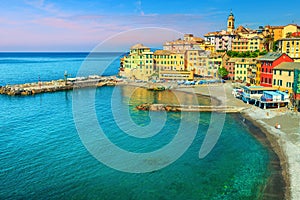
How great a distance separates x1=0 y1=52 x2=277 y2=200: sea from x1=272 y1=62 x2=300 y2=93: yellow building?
13.9 m

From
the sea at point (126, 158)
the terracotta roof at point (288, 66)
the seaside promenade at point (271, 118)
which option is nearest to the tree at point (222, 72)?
the seaside promenade at point (271, 118)

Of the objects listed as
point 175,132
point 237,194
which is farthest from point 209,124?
Answer: point 237,194

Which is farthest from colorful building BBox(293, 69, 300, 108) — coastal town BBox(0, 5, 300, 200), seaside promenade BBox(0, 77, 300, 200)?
seaside promenade BBox(0, 77, 300, 200)

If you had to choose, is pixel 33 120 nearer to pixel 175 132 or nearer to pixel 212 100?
pixel 175 132

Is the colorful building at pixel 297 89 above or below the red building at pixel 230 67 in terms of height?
below

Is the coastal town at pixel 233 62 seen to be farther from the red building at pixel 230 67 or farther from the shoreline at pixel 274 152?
the shoreline at pixel 274 152

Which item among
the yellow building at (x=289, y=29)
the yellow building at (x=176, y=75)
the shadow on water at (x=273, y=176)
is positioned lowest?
the shadow on water at (x=273, y=176)

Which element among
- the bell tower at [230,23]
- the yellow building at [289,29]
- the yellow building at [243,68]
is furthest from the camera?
the bell tower at [230,23]

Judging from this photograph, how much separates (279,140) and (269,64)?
2710 centimetres

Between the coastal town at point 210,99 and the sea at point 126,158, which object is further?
the coastal town at point 210,99

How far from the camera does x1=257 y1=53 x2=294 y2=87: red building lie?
173 feet

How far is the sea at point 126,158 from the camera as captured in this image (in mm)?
22109

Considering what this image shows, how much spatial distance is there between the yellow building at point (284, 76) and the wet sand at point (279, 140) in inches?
263

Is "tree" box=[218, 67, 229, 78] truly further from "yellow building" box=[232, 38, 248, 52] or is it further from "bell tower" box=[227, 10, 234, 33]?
"bell tower" box=[227, 10, 234, 33]
